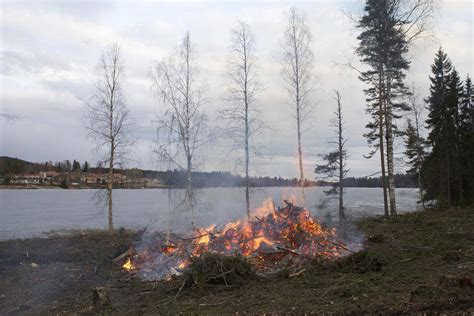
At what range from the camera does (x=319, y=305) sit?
6.39 meters

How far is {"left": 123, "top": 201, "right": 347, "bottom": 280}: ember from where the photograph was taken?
10000 millimetres

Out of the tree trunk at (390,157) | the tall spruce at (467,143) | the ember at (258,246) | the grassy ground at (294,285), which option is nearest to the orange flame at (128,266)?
the ember at (258,246)

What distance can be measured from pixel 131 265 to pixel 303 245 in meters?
4.99

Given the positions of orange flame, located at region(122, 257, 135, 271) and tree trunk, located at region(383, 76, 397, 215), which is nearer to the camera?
orange flame, located at region(122, 257, 135, 271)

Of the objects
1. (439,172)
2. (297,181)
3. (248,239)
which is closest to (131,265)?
(248,239)

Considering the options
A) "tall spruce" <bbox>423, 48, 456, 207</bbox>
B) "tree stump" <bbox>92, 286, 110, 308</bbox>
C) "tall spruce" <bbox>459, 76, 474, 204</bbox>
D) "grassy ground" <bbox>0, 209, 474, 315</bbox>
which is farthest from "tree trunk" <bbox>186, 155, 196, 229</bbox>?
"tall spruce" <bbox>459, 76, 474, 204</bbox>

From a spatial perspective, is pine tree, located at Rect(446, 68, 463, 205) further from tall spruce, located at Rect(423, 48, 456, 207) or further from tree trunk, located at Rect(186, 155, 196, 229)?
tree trunk, located at Rect(186, 155, 196, 229)

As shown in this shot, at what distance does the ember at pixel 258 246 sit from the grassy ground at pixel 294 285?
2.34 feet

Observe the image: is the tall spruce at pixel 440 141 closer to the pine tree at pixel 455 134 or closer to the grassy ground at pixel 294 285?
the pine tree at pixel 455 134

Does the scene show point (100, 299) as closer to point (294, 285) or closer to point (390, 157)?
point (294, 285)

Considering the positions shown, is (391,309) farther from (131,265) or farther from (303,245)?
(131,265)

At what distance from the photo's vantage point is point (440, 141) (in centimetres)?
2864

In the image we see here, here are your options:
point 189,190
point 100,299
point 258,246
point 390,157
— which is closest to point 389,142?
point 390,157

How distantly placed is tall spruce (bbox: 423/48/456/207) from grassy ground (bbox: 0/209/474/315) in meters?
16.5
